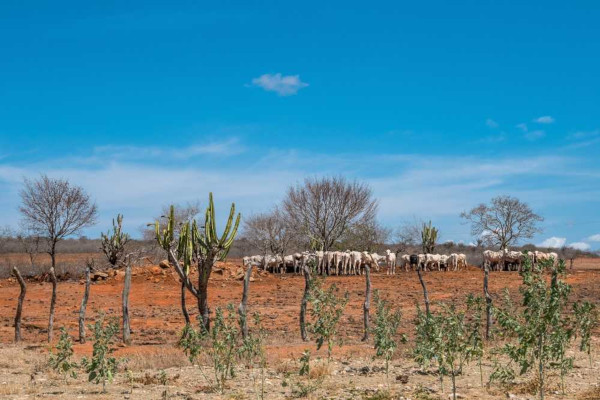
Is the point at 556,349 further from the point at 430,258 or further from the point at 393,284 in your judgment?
the point at 430,258

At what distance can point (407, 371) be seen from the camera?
12.0m

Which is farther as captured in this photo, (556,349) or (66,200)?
(66,200)

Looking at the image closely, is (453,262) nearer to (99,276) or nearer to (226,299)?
(226,299)

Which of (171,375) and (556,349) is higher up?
(556,349)

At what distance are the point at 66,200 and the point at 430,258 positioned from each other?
84.5 feet

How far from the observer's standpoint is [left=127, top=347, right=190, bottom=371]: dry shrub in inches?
495

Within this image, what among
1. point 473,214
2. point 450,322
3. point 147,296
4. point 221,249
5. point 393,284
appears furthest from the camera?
point 473,214

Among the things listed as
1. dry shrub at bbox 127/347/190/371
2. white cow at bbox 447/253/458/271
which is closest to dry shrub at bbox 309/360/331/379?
dry shrub at bbox 127/347/190/371

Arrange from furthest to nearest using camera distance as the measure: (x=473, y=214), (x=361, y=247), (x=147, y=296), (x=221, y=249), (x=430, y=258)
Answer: (x=473, y=214) < (x=361, y=247) < (x=430, y=258) < (x=147, y=296) < (x=221, y=249)

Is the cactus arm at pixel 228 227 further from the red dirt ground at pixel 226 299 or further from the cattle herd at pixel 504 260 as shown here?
the cattle herd at pixel 504 260

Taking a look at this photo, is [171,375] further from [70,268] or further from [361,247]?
[361,247]

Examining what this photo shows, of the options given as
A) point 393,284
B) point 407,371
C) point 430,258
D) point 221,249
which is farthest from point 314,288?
point 430,258

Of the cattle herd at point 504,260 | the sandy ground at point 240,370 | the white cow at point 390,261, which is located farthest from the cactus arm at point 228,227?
the cattle herd at point 504,260

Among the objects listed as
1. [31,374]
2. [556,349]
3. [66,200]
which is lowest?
[31,374]
